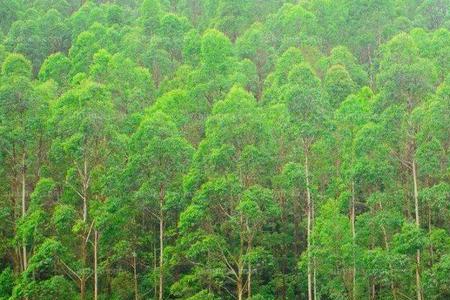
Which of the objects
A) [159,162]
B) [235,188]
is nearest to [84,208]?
[159,162]

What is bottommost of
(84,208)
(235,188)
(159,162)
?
(84,208)

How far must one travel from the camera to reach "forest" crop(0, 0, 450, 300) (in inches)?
1006

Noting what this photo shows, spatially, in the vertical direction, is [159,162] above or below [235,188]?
above

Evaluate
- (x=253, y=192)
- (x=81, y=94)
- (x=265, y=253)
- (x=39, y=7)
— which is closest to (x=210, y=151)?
(x=253, y=192)

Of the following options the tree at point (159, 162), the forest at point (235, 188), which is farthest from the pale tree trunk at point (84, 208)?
the tree at point (159, 162)

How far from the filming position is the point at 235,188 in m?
26.2

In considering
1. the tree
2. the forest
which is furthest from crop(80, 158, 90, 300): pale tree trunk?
the tree

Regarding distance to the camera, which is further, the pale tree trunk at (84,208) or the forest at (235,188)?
the pale tree trunk at (84,208)

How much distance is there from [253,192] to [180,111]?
10536 millimetres

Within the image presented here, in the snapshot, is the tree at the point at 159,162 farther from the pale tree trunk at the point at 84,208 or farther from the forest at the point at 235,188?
the pale tree trunk at the point at 84,208

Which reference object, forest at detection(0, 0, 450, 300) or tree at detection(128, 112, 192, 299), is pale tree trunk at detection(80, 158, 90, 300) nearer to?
forest at detection(0, 0, 450, 300)

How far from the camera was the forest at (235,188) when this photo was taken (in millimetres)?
25562

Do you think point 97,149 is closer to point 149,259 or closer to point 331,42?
point 149,259

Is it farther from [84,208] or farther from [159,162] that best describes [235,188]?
[84,208]
